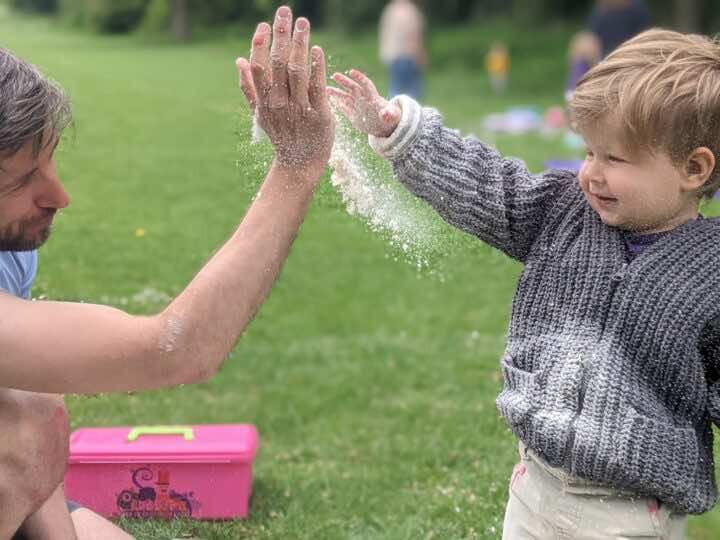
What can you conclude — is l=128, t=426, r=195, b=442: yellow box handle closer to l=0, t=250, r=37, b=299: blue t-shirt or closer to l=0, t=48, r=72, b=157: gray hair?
l=0, t=250, r=37, b=299: blue t-shirt

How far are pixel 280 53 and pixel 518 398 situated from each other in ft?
2.68

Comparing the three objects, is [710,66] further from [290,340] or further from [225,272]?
[290,340]

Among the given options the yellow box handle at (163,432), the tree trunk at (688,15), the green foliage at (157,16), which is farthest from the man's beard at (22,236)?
the green foliage at (157,16)

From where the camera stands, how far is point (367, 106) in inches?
87.8

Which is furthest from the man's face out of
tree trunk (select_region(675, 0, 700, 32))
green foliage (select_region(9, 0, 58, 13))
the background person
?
green foliage (select_region(9, 0, 58, 13))

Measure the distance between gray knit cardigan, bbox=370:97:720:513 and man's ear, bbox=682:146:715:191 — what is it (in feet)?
0.29

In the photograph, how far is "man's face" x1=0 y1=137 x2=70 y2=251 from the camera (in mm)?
1831

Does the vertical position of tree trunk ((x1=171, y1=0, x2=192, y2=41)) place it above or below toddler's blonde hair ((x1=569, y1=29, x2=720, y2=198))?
below

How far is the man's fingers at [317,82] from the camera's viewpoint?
1859mm

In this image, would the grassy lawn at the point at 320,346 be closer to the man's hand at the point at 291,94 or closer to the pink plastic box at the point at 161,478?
the pink plastic box at the point at 161,478

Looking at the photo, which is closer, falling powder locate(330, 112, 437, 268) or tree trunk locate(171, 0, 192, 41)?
falling powder locate(330, 112, 437, 268)

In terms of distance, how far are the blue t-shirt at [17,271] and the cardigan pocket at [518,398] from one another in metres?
1.05

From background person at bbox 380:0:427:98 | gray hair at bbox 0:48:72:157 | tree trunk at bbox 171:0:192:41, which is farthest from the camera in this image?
tree trunk at bbox 171:0:192:41

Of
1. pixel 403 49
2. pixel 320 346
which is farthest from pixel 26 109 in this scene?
pixel 403 49
